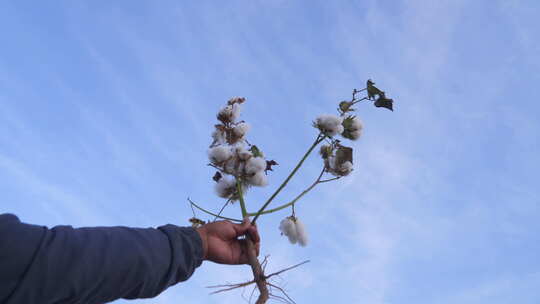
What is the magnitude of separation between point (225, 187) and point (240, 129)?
0.31m

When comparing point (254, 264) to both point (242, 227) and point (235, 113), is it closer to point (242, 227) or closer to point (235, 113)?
point (242, 227)

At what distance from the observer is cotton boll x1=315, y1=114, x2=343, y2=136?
2000 mm

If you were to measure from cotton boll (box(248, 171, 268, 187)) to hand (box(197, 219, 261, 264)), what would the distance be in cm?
16

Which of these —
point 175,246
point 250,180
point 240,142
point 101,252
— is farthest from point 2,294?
point 240,142

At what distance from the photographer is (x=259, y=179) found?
1.92 m

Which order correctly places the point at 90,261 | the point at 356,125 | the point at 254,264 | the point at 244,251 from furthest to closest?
the point at 356,125 → the point at 244,251 → the point at 254,264 → the point at 90,261

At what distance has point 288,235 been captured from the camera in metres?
1.97

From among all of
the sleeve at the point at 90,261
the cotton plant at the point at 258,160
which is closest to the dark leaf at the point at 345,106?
the cotton plant at the point at 258,160

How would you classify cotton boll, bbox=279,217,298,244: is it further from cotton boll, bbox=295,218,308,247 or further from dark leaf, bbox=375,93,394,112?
dark leaf, bbox=375,93,394,112

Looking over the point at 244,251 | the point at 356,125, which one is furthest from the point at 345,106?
the point at 244,251

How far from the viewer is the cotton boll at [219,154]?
1931mm

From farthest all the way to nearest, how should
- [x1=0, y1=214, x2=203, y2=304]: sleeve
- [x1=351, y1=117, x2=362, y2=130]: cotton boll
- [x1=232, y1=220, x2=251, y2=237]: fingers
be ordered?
[x1=351, y1=117, x2=362, y2=130]: cotton boll
[x1=232, y1=220, x2=251, y2=237]: fingers
[x1=0, y1=214, x2=203, y2=304]: sleeve

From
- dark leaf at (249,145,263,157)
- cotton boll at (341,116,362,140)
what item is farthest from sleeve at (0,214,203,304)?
cotton boll at (341,116,362,140)

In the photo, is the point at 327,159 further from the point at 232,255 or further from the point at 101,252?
the point at 101,252
